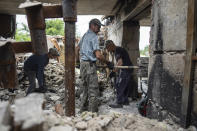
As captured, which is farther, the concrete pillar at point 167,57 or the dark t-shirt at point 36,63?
the dark t-shirt at point 36,63

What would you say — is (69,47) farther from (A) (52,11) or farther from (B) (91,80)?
(B) (91,80)

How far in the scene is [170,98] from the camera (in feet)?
8.14

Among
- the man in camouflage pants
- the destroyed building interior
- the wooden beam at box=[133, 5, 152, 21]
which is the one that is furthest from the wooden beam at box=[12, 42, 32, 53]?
the wooden beam at box=[133, 5, 152, 21]

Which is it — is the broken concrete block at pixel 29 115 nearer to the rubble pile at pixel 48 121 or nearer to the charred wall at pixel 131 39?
the rubble pile at pixel 48 121

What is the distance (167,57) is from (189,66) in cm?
56

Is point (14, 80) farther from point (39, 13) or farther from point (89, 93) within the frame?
point (89, 93)

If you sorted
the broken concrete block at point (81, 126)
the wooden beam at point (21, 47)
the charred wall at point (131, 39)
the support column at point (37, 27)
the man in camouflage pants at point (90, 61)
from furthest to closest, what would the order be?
the charred wall at point (131, 39), the man in camouflage pants at point (90, 61), the wooden beam at point (21, 47), the support column at point (37, 27), the broken concrete block at point (81, 126)

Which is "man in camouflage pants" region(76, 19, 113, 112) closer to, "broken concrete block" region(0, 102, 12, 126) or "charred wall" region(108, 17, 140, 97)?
"charred wall" region(108, 17, 140, 97)

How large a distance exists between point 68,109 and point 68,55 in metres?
0.78

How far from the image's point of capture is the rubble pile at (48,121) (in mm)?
1104

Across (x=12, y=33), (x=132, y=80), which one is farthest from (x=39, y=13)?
(x=12, y=33)

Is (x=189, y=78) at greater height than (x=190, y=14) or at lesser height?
lesser

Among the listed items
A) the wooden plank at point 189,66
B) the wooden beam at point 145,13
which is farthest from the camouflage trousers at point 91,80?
the wooden plank at point 189,66

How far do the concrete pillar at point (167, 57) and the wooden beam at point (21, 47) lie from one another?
192cm
